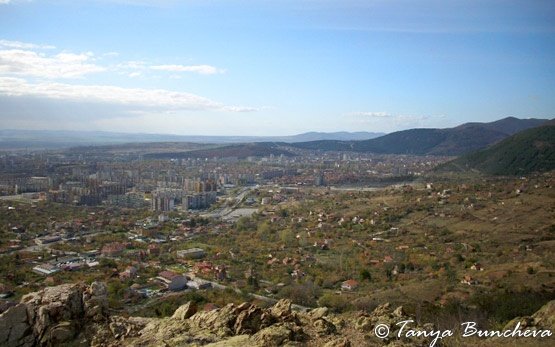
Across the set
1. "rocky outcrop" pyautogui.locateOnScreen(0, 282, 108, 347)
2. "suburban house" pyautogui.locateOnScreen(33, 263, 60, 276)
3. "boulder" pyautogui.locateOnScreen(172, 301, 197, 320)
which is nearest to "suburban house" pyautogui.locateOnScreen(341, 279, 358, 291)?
"boulder" pyautogui.locateOnScreen(172, 301, 197, 320)

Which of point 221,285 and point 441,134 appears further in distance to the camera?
point 441,134

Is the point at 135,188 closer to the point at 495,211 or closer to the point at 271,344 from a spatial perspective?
the point at 495,211

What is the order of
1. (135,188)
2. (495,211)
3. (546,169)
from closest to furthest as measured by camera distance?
(495,211) < (546,169) < (135,188)

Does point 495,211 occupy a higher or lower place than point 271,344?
lower

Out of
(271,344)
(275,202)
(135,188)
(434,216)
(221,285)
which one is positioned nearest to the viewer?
(271,344)

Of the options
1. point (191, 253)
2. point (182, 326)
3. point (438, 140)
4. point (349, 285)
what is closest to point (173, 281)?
point (191, 253)

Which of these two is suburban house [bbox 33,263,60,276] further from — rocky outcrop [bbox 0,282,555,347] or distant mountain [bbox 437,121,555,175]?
distant mountain [bbox 437,121,555,175]

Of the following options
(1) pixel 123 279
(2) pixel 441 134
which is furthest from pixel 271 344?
(2) pixel 441 134
